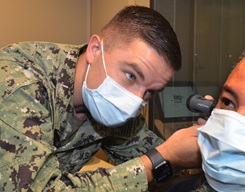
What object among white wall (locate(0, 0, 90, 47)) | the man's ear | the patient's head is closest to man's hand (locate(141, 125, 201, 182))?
the patient's head

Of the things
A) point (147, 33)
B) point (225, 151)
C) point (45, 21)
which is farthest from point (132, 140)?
point (45, 21)

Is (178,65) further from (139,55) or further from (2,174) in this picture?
(2,174)

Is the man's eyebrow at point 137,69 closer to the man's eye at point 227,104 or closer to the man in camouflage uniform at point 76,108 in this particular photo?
the man in camouflage uniform at point 76,108

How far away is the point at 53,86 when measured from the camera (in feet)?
3.74

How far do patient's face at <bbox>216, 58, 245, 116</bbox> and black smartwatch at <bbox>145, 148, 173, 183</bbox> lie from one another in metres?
0.26

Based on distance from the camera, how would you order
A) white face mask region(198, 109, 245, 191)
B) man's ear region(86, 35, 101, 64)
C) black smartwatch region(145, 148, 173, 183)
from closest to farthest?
white face mask region(198, 109, 245, 191) → black smartwatch region(145, 148, 173, 183) → man's ear region(86, 35, 101, 64)

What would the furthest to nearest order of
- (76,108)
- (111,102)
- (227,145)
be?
(76,108) → (111,102) → (227,145)

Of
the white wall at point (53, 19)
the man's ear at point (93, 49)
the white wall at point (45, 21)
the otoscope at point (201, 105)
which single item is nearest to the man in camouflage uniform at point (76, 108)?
the man's ear at point (93, 49)

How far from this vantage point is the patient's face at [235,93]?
885 millimetres

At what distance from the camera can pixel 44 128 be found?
0.95 meters

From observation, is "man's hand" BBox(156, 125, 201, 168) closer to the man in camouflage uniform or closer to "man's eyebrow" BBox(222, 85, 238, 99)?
the man in camouflage uniform

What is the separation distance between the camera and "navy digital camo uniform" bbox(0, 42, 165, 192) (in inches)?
34.5

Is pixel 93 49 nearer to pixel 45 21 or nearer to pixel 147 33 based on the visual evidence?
pixel 147 33

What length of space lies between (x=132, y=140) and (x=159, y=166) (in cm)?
38
